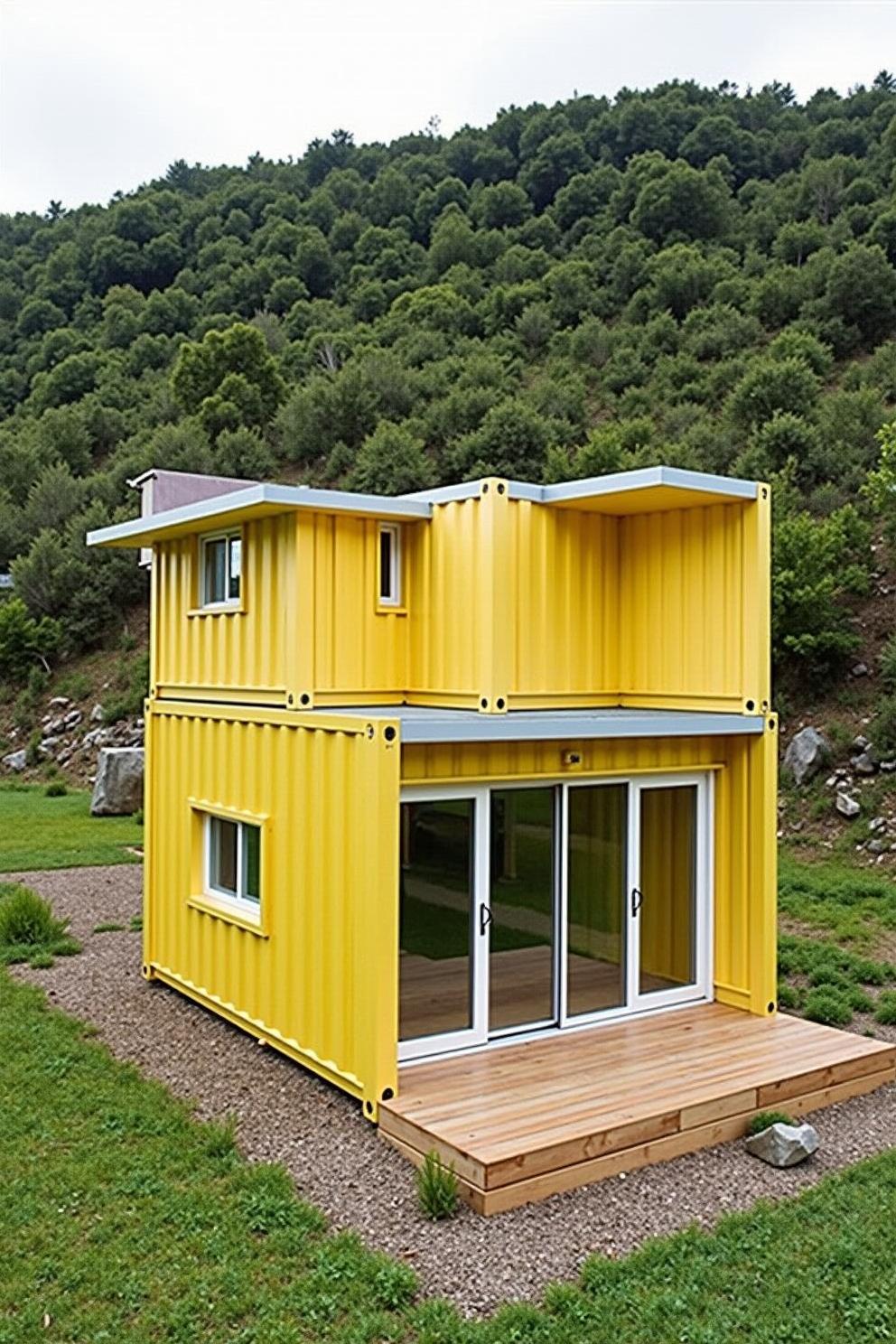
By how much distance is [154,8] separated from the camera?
16547 millimetres

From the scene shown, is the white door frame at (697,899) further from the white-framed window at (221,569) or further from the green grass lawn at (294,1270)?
the white-framed window at (221,569)

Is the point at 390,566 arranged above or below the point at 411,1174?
above

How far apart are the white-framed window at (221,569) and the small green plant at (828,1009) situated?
15.3 ft

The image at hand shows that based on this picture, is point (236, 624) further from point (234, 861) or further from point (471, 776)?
point (471, 776)

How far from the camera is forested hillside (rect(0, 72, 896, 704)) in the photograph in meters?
19.4

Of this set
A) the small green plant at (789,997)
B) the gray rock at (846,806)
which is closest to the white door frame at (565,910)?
the small green plant at (789,997)

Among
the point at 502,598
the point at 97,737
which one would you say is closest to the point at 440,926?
the point at 502,598

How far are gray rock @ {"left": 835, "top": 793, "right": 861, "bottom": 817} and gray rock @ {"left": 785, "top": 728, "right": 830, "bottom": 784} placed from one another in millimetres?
627

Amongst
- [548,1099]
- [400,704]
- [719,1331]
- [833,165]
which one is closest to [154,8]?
[400,704]

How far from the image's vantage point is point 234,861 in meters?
6.83

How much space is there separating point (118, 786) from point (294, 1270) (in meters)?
12.3

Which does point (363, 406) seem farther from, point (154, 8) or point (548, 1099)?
point (548, 1099)

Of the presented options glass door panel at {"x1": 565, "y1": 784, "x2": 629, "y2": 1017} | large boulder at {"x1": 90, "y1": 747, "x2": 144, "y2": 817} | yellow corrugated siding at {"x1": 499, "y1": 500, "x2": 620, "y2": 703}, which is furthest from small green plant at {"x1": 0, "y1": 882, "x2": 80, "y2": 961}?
large boulder at {"x1": 90, "y1": 747, "x2": 144, "y2": 817}

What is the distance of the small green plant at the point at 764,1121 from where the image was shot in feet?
16.3
